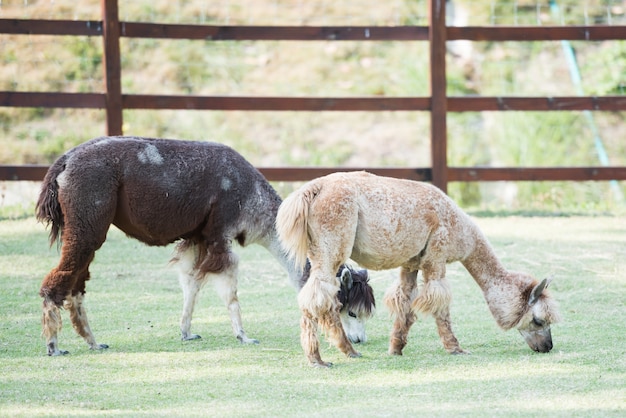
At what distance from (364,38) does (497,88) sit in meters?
6.81

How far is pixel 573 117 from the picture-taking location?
16.5m

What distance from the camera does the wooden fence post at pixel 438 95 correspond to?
41.4 feet

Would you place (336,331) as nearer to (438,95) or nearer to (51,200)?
(51,200)

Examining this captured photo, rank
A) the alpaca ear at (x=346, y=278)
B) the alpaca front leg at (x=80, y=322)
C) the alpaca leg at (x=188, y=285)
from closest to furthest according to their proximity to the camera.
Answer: the alpaca front leg at (x=80, y=322) < the alpaca ear at (x=346, y=278) < the alpaca leg at (x=188, y=285)

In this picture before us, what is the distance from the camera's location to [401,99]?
496 inches

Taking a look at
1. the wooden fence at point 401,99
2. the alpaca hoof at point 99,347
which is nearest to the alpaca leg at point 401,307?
the alpaca hoof at point 99,347

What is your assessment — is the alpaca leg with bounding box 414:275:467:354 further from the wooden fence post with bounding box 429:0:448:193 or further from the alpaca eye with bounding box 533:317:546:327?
the wooden fence post with bounding box 429:0:448:193

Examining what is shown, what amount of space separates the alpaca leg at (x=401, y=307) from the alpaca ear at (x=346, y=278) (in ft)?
1.38

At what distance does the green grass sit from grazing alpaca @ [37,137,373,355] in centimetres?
37

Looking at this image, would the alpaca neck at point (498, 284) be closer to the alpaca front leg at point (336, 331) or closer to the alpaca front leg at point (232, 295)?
the alpaca front leg at point (336, 331)

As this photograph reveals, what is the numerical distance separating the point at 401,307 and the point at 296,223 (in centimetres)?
106

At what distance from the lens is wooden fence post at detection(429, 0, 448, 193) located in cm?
1263

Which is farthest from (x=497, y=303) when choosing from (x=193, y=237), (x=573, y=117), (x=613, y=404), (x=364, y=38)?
(x=573, y=117)

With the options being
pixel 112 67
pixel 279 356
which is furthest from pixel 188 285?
pixel 112 67
